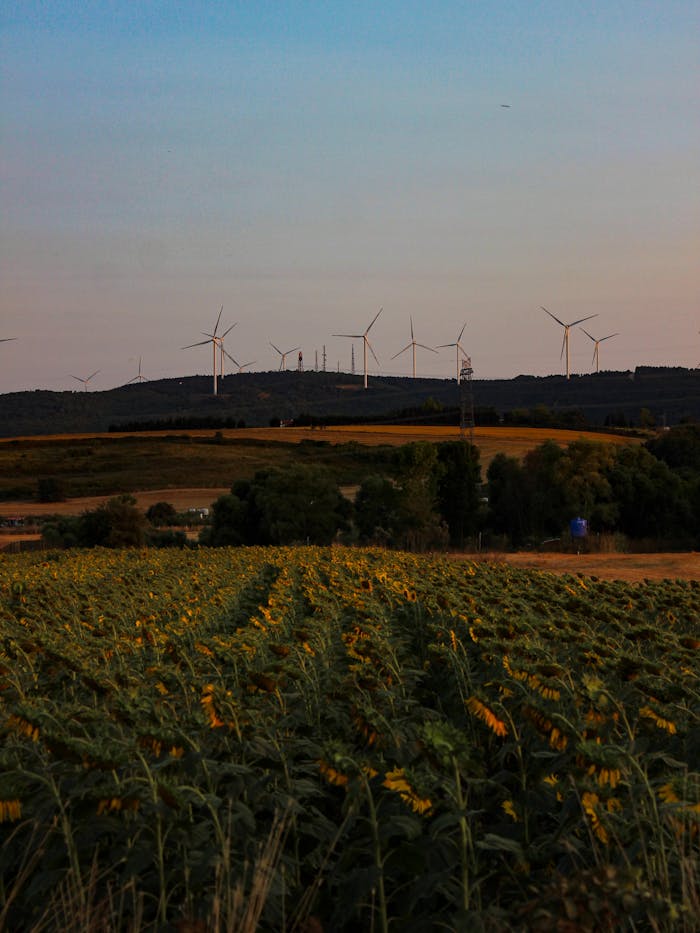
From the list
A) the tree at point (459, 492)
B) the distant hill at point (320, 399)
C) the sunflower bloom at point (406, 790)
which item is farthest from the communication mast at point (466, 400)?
the sunflower bloom at point (406, 790)

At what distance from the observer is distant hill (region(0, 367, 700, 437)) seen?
162875 millimetres

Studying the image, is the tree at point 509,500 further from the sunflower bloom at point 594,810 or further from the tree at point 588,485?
the sunflower bloom at point 594,810

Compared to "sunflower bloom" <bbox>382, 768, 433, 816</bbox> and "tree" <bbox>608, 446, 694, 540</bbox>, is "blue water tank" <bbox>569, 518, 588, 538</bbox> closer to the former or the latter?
"tree" <bbox>608, 446, 694, 540</bbox>

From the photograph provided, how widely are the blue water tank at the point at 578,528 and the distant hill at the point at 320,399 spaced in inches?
3156

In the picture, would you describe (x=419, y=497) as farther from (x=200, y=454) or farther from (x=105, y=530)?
(x=200, y=454)

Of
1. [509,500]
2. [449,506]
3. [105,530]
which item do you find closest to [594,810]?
[105,530]

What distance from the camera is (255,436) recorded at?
135 meters

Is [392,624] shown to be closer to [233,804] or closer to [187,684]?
[187,684]

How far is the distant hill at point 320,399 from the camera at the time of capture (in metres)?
163

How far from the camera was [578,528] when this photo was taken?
72.6 meters

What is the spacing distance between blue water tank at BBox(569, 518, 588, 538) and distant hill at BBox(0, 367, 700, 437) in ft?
263

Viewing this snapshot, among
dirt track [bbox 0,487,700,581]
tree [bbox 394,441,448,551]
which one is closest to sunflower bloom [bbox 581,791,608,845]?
dirt track [bbox 0,487,700,581]

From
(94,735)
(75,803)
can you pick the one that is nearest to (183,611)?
(94,735)

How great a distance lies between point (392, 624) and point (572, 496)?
2373 inches
